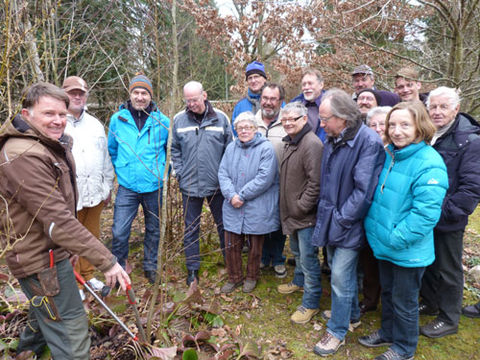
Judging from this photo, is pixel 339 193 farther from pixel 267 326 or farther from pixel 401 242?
pixel 267 326

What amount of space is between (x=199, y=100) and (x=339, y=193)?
190 cm

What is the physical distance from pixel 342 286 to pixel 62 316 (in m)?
2.16

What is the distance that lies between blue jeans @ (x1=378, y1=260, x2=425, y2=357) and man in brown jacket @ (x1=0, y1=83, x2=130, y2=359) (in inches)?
81.8

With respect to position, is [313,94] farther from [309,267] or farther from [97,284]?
[97,284]

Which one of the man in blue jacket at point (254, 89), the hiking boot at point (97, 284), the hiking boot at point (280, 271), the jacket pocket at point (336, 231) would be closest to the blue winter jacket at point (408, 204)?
the jacket pocket at point (336, 231)

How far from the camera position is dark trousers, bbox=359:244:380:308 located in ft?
10.4

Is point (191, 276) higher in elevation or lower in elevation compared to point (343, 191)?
lower

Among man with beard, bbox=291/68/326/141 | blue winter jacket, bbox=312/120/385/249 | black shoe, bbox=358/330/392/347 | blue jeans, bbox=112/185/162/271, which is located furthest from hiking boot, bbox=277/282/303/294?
man with beard, bbox=291/68/326/141

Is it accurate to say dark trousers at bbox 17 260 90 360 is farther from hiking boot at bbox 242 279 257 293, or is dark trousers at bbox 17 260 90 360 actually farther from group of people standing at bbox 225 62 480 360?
hiking boot at bbox 242 279 257 293

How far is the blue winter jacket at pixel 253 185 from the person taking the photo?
3.36 metres

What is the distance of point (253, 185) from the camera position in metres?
3.33

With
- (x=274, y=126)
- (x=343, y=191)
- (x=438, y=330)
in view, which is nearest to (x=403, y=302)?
(x=438, y=330)

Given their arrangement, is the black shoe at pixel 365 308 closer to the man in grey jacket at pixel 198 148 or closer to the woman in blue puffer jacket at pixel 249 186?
the woman in blue puffer jacket at pixel 249 186

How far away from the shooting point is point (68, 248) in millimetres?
1965
